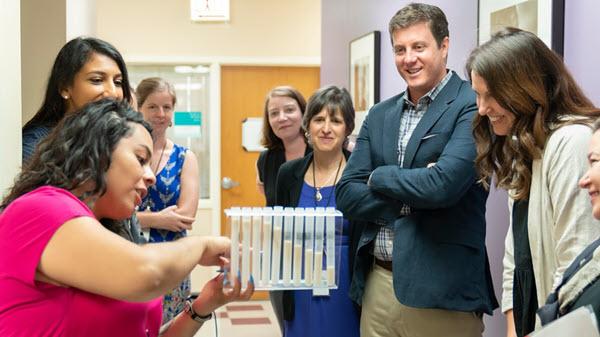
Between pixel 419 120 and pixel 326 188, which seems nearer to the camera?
pixel 419 120

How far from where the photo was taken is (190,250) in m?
1.41

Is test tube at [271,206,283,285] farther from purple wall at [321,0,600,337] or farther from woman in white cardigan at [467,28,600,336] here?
purple wall at [321,0,600,337]

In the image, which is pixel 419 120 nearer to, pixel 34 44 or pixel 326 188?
pixel 326 188

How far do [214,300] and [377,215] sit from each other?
31.9 inches

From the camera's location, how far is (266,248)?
182cm

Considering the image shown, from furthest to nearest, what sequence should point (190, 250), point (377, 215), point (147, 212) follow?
point (147, 212), point (377, 215), point (190, 250)

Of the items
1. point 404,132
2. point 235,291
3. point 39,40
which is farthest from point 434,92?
point 39,40

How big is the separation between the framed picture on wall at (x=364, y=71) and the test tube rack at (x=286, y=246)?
282 cm

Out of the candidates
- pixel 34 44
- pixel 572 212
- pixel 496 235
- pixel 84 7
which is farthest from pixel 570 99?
pixel 84 7

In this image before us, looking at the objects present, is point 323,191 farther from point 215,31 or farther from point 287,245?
point 215,31

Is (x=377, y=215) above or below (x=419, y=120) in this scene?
below

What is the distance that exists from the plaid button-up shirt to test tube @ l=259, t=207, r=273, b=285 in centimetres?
66

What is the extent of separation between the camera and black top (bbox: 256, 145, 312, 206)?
3584mm

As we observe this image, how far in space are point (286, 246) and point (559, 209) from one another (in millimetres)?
682
